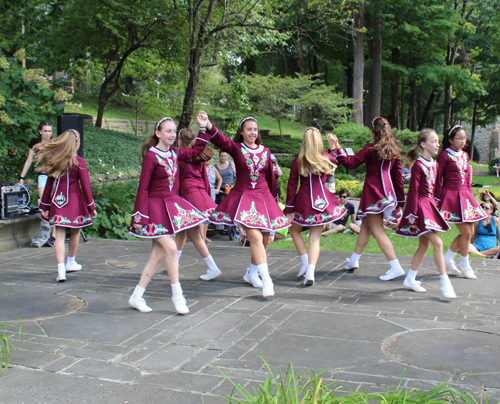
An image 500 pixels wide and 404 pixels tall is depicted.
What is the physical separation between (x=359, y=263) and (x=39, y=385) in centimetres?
513

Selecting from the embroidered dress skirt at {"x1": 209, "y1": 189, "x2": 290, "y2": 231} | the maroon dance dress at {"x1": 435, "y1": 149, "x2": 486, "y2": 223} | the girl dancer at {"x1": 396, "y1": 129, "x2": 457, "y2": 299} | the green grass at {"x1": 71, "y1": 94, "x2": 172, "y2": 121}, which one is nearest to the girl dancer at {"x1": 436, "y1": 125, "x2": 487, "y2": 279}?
the maroon dance dress at {"x1": 435, "y1": 149, "x2": 486, "y2": 223}

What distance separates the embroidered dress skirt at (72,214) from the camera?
6.80 metres

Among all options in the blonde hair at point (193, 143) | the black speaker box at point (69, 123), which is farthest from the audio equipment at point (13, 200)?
the blonde hair at point (193, 143)

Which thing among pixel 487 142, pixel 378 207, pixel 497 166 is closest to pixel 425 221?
pixel 378 207

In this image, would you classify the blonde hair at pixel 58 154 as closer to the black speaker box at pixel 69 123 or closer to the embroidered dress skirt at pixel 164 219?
the embroidered dress skirt at pixel 164 219

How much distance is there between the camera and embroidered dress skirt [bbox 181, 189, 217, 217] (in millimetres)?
6797

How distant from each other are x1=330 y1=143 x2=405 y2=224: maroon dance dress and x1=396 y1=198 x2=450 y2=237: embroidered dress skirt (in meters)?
0.52

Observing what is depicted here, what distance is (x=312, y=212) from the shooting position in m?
6.27

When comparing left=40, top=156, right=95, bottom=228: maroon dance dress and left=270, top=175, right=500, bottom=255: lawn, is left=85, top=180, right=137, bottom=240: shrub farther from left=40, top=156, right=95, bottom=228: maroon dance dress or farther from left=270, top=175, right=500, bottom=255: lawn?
left=40, top=156, right=95, bottom=228: maroon dance dress

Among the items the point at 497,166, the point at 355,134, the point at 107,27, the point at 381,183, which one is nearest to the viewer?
the point at 381,183

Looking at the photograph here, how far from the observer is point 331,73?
45844 mm

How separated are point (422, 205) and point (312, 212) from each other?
4.20 ft

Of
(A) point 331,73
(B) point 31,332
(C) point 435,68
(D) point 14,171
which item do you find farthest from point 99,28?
(A) point 331,73

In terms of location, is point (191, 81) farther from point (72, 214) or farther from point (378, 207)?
point (378, 207)
